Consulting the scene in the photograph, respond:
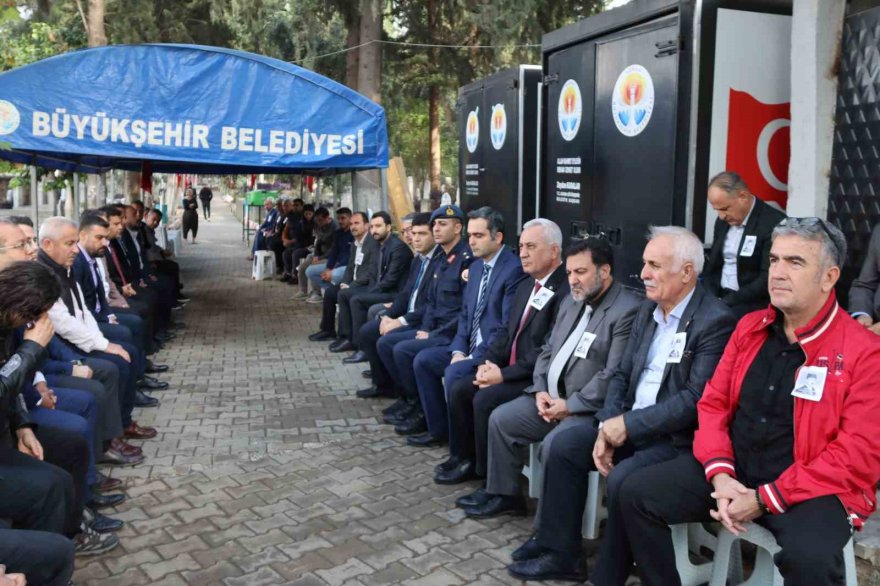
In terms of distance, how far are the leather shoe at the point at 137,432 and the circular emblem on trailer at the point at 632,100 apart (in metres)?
3.86

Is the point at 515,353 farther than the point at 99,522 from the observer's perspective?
Yes

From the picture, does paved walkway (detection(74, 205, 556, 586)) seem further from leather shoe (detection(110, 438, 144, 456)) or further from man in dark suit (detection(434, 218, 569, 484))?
man in dark suit (detection(434, 218, 569, 484))

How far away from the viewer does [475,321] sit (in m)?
5.09

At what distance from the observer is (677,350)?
3184 millimetres

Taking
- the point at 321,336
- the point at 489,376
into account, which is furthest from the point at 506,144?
the point at 321,336

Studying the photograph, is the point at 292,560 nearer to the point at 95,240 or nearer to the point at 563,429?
the point at 563,429

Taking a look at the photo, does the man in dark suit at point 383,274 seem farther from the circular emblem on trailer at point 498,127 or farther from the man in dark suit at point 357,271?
the circular emblem on trailer at point 498,127

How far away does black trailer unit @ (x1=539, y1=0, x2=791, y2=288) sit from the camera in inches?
162

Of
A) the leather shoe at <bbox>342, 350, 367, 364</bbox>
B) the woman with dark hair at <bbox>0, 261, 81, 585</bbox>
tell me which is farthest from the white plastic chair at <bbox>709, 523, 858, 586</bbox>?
the leather shoe at <bbox>342, 350, 367, 364</bbox>

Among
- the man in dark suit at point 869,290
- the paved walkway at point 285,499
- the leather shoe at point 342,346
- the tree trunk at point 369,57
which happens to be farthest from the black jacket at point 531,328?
the tree trunk at point 369,57

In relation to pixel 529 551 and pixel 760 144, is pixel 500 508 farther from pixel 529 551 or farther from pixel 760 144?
pixel 760 144

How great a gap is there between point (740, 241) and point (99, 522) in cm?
375

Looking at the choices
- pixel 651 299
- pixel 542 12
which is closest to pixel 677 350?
pixel 651 299

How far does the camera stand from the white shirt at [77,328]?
478cm
